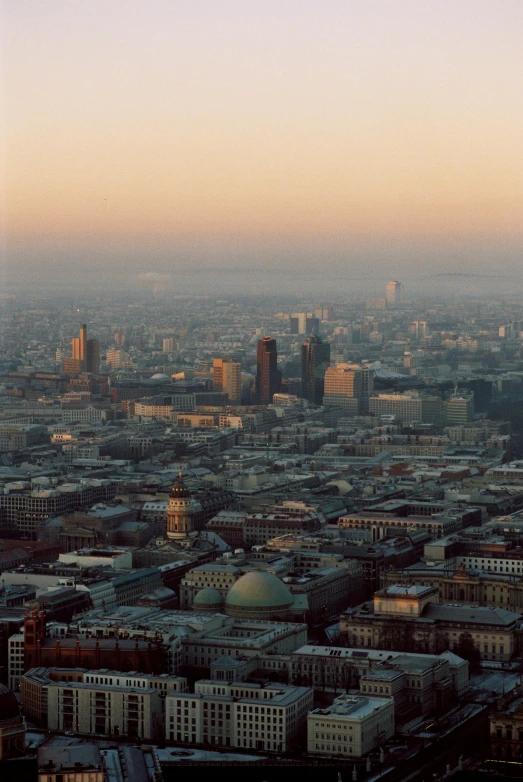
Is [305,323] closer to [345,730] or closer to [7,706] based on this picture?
[345,730]

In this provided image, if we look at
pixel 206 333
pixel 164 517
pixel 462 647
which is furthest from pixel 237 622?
pixel 206 333

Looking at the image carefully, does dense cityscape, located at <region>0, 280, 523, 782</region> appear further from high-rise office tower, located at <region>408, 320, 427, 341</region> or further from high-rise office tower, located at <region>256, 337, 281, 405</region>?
high-rise office tower, located at <region>408, 320, 427, 341</region>

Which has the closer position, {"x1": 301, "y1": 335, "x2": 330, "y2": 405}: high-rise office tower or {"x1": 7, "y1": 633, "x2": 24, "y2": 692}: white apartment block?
{"x1": 7, "y1": 633, "x2": 24, "y2": 692}: white apartment block

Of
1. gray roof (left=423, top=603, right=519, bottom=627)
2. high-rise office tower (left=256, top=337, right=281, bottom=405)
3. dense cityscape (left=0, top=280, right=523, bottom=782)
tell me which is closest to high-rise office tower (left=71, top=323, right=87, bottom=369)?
dense cityscape (left=0, top=280, right=523, bottom=782)

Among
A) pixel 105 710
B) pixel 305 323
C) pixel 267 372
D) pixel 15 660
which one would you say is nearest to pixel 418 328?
pixel 305 323

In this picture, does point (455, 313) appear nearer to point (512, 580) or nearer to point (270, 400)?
point (270, 400)
